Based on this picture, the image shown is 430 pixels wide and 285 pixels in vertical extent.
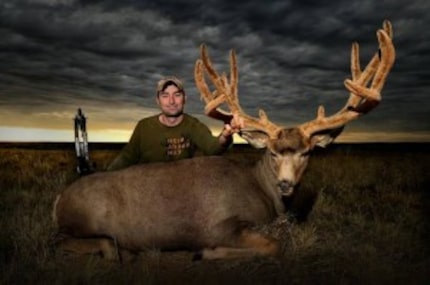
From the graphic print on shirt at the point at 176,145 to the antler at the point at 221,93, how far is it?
3.12ft

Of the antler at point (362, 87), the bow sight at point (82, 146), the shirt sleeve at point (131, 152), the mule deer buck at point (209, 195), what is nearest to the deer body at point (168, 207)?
the mule deer buck at point (209, 195)

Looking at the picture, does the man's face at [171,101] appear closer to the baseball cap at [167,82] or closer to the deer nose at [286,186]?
the baseball cap at [167,82]

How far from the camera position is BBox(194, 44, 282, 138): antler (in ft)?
20.2

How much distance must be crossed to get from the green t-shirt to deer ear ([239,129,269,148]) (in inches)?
37.0

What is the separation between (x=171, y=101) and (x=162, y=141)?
574 mm

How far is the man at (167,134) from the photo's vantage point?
714cm

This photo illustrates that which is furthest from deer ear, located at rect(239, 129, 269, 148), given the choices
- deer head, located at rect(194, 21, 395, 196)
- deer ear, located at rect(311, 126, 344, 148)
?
deer ear, located at rect(311, 126, 344, 148)

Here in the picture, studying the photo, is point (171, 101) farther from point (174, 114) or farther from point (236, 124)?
point (236, 124)

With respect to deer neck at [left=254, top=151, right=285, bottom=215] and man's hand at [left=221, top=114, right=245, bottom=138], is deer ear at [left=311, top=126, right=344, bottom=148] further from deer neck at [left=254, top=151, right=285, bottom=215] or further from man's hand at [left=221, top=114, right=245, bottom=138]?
man's hand at [left=221, top=114, right=245, bottom=138]

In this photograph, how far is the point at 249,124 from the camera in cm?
619

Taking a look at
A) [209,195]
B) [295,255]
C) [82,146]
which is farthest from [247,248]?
[82,146]

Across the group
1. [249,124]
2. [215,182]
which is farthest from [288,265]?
[249,124]

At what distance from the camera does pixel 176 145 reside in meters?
7.14

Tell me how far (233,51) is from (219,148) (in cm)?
130
